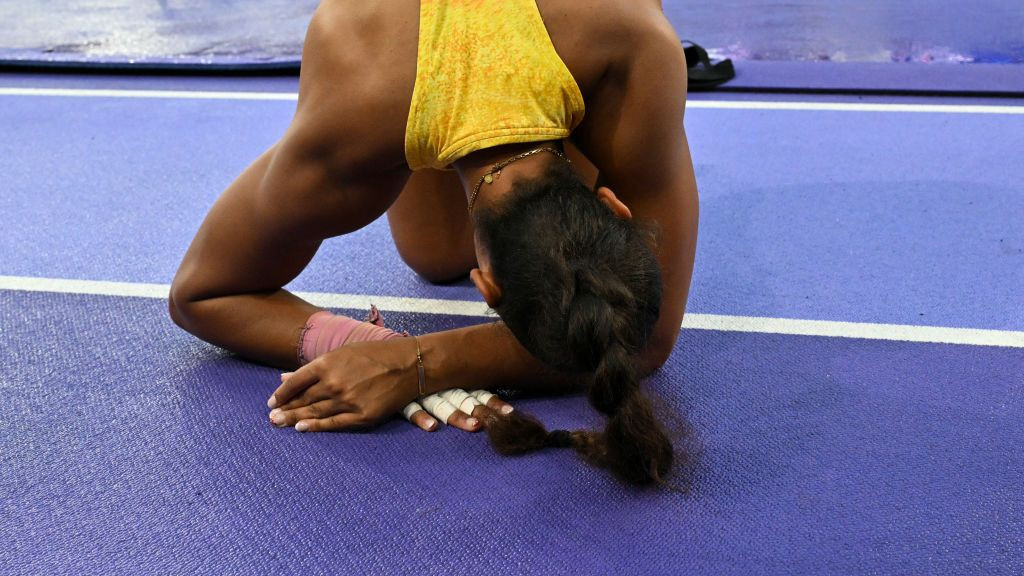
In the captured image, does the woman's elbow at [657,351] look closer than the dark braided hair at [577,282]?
No

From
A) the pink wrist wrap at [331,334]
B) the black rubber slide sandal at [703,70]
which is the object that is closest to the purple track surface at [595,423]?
the pink wrist wrap at [331,334]

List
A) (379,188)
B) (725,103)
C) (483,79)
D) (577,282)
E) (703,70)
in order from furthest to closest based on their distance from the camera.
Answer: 1. (703,70)
2. (725,103)
3. (379,188)
4. (483,79)
5. (577,282)

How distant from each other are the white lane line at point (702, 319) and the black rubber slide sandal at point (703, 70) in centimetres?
172

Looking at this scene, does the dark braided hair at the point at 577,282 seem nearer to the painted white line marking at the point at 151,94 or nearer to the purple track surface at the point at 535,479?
the purple track surface at the point at 535,479

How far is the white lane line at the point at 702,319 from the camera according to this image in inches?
81.8

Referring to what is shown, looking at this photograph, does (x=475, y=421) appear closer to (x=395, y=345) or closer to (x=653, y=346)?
(x=395, y=345)

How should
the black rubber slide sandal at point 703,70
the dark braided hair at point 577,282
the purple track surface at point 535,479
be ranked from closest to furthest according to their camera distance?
the dark braided hair at point 577,282, the purple track surface at point 535,479, the black rubber slide sandal at point 703,70

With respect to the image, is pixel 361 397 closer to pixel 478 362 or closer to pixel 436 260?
pixel 478 362

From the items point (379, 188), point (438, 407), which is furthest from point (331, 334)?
point (379, 188)

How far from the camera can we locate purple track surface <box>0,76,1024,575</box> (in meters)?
1.52

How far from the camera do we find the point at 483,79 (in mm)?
1514

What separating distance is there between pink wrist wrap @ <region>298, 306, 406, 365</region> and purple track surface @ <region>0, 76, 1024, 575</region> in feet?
0.43

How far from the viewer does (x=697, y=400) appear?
1.88 metres

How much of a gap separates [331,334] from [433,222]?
48 cm
